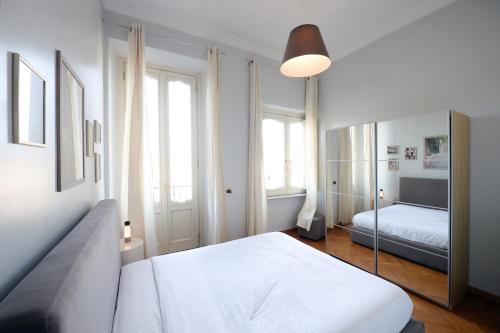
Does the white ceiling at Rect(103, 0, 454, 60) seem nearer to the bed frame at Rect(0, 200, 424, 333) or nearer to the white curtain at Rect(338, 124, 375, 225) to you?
the white curtain at Rect(338, 124, 375, 225)

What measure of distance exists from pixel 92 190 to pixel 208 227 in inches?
62.9

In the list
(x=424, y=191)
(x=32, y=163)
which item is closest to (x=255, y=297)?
(x=32, y=163)

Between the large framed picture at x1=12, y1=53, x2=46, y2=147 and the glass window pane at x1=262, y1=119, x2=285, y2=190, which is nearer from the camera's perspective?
the large framed picture at x1=12, y1=53, x2=46, y2=147

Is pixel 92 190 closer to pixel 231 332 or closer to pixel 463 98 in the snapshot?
pixel 231 332

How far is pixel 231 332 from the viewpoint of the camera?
3.26 ft

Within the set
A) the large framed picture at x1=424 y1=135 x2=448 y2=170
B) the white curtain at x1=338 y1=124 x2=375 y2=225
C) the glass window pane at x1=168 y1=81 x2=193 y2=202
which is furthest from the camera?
the glass window pane at x1=168 y1=81 x2=193 y2=202

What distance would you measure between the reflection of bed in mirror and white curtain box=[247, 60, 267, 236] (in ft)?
5.06

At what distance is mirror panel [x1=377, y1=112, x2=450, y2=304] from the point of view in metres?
2.00

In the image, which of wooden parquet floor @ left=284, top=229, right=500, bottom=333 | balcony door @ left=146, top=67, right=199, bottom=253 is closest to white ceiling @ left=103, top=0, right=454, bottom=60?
balcony door @ left=146, top=67, right=199, bottom=253

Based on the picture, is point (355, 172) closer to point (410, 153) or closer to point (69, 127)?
point (410, 153)

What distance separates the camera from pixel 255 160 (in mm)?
3234

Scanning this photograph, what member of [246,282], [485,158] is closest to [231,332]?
[246,282]

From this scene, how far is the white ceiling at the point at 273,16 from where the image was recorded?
2461mm

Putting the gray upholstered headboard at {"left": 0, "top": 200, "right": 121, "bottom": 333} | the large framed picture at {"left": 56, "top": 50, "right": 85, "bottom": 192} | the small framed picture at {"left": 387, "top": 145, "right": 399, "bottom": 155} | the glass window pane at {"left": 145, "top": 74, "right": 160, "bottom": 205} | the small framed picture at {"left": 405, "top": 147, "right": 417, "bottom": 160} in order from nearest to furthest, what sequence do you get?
1. the gray upholstered headboard at {"left": 0, "top": 200, "right": 121, "bottom": 333}
2. the large framed picture at {"left": 56, "top": 50, "right": 85, "bottom": 192}
3. the small framed picture at {"left": 405, "top": 147, "right": 417, "bottom": 160}
4. the small framed picture at {"left": 387, "top": 145, "right": 399, "bottom": 155}
5. the glass window pane at {"left": 145, "top": 74, "right": 160, "bottom": 205}
